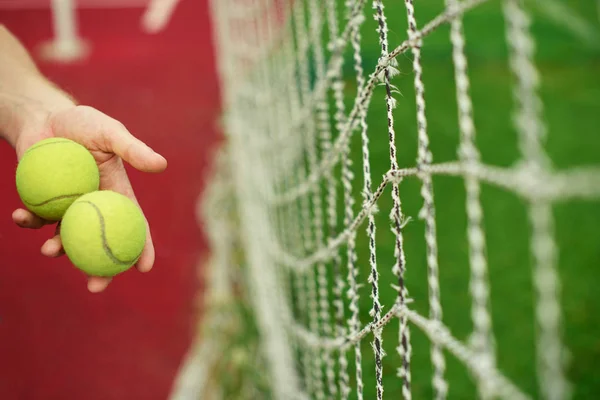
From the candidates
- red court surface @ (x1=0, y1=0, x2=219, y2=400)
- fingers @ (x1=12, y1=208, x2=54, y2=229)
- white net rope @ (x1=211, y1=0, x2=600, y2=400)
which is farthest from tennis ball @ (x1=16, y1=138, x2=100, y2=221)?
white net rope @ (x1=211, y1=0, x2=600, y2=400)

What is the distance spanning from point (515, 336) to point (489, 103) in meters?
2.68

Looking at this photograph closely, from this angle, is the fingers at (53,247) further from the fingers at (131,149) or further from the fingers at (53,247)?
the fingers at (131,149)

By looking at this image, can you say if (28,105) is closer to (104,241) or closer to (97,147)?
(97,147)

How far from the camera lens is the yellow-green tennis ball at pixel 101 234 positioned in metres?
0.84

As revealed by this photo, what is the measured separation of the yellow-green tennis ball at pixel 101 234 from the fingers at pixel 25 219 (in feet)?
0.22

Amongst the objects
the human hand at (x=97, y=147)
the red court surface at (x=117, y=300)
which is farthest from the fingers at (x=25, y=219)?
the red court surface at (x=117, y=300)

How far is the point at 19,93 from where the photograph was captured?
1009mm

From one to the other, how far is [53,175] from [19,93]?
202 mm

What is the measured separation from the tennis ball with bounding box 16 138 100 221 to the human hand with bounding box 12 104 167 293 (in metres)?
0.02

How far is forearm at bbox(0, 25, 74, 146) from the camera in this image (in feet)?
3.27

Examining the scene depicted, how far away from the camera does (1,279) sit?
2.77 metres

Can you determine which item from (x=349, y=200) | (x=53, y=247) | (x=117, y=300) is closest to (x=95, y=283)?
(x=53, y=247)

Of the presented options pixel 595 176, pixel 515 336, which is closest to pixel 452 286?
pixel 515 336

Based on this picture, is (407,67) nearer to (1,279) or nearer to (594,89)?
(1,279)
